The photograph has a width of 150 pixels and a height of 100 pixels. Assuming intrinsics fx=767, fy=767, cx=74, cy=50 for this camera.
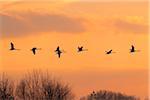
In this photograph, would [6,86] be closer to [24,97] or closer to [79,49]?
[24,97]

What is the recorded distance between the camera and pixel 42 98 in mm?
74188

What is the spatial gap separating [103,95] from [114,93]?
3.84 m

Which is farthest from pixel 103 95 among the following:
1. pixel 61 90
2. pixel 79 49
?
pixel 79 49

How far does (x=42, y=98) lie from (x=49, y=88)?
57.6 inches

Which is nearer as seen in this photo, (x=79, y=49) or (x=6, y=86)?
(x=79, y=49)

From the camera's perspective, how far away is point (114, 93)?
102 m

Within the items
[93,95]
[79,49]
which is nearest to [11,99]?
[93,95]

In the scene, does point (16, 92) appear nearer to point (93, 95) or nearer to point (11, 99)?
point (11, 99)

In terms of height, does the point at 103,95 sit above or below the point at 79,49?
below

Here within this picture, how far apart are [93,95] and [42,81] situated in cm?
2225

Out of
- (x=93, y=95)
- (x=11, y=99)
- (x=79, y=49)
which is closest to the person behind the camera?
(x=79, y=49)

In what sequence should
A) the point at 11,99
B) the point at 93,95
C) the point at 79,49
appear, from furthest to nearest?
the point at 93,95, the point at 11,99, the point at 79,49

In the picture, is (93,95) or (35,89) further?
(93,95)

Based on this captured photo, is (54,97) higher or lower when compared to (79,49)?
lower
